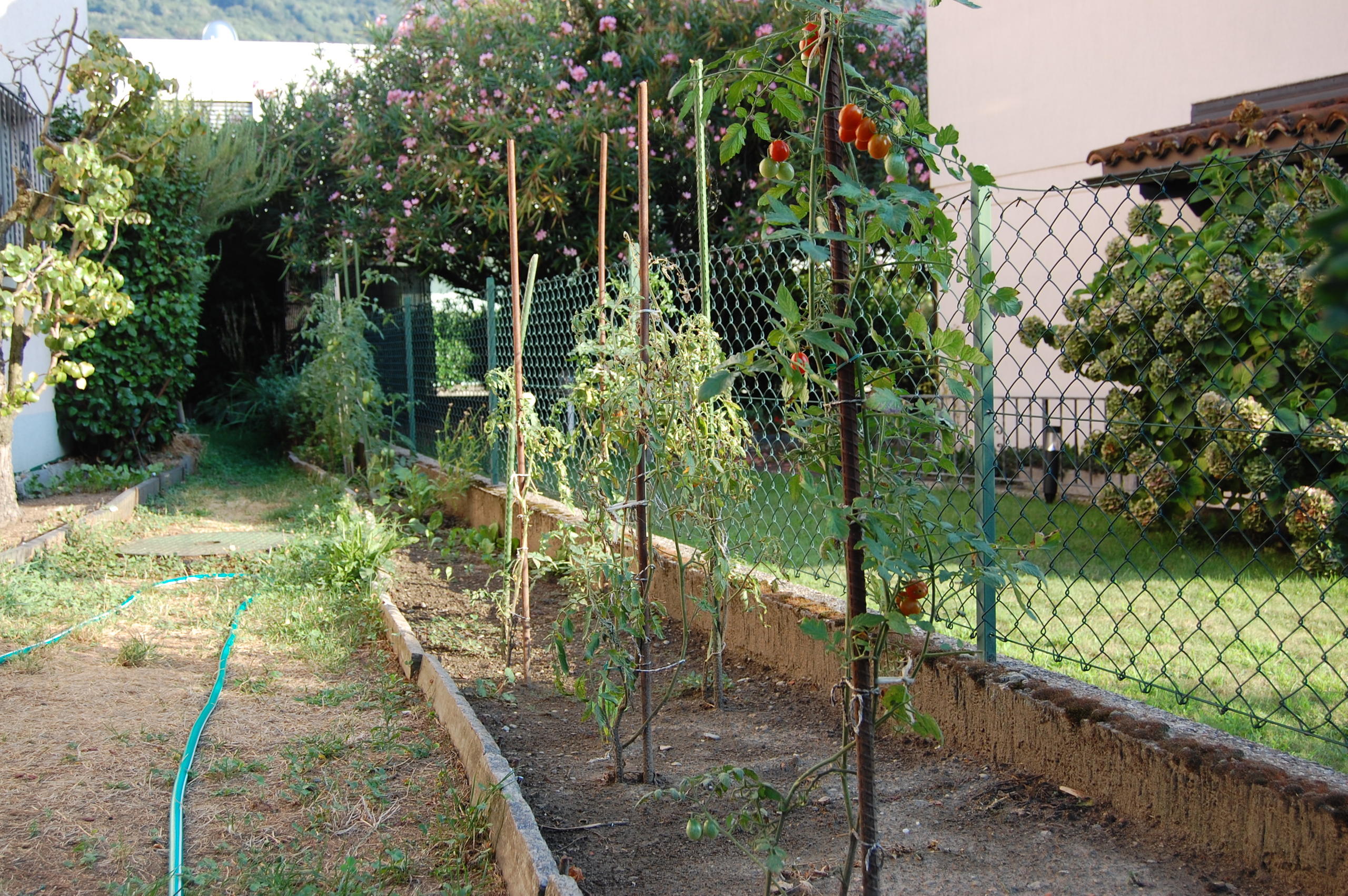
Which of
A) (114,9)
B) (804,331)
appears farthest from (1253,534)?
(114,9)

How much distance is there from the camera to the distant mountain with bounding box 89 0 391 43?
5044 centimetres

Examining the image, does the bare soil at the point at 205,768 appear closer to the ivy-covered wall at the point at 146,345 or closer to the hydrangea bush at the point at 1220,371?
the hydrangea bush at the point at 1220,371

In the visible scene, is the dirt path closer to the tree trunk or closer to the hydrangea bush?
the tree trunk

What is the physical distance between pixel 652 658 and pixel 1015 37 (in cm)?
675

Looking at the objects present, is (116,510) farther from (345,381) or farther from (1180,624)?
(1180,624)

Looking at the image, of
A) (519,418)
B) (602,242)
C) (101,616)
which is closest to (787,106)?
(602,242)

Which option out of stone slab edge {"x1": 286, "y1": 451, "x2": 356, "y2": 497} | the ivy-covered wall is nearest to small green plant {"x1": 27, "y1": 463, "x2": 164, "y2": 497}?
the ivy-covered wall

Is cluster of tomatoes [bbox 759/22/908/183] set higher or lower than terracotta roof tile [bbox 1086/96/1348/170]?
lower

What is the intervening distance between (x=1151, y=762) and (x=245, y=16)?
6569cm

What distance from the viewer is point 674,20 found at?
10734 mm

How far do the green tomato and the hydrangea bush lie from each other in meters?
2.21

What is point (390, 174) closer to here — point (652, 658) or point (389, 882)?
point (652, 658)

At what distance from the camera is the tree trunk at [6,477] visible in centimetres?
641

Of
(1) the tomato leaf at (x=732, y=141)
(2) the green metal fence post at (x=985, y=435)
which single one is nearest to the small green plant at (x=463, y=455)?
(2) the green metal fence post at (x=985, y=435)
